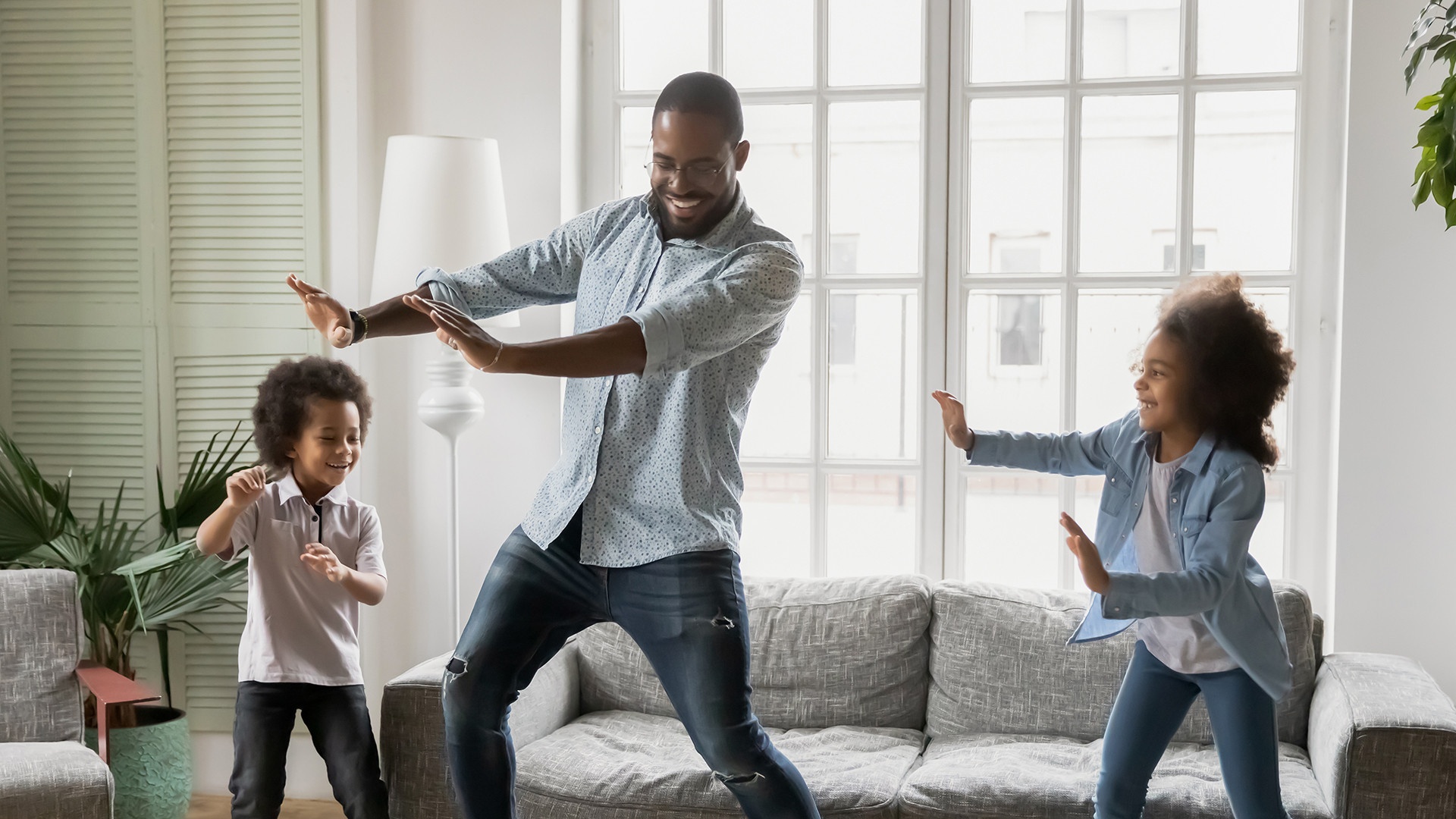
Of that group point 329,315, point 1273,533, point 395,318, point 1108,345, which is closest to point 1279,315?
point 1108,345

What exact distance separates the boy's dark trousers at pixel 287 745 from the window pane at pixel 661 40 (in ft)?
5.82

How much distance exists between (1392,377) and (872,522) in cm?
128

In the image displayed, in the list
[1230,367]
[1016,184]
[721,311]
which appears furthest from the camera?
[1016,184]

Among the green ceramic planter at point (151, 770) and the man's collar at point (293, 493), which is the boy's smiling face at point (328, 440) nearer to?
the man's collar at point (293, 493)

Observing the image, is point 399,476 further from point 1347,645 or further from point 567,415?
point 1347,645

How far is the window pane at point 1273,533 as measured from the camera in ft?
9.81

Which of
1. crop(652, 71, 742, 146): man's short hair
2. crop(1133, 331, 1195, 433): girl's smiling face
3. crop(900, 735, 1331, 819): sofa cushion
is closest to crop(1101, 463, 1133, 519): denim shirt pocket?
crop(1133, 331, 1195, 433): girl's smiling face

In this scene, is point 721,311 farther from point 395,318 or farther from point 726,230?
point 395,318

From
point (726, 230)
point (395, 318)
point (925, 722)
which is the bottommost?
point (925, 722)

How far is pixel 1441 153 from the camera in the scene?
2.02 meters

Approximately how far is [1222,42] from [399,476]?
2.38 metres

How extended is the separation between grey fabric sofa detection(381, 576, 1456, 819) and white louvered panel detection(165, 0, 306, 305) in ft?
4.17

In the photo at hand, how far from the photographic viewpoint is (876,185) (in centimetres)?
313

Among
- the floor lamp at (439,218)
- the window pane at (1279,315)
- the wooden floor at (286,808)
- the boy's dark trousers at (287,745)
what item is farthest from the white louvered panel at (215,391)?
the window pane at (1279,315)
